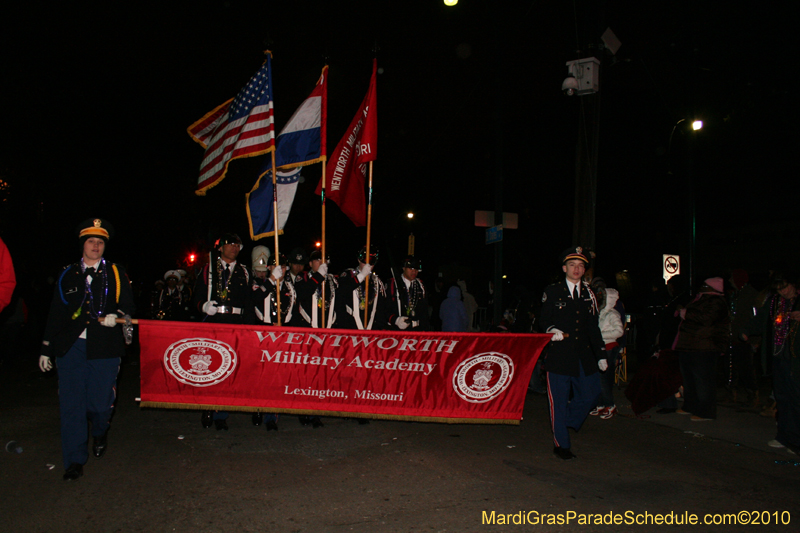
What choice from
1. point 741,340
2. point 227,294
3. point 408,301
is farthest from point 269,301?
point 741,340

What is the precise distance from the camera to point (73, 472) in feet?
16.2

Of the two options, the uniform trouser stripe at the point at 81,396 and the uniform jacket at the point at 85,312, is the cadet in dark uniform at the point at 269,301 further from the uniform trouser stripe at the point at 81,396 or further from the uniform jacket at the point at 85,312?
the uniform trouser stripe at the point at 81,396

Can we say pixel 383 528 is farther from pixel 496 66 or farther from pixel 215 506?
pixel 496 66

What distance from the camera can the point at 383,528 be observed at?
4000 mm

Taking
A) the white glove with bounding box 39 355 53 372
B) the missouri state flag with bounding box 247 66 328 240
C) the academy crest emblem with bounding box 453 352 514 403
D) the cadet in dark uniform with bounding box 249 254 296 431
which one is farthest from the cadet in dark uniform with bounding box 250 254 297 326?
the academy crest emblem with bounding box 453 352 514 403

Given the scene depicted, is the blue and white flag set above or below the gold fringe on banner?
above

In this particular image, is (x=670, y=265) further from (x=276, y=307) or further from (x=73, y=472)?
(x=73, y=472)

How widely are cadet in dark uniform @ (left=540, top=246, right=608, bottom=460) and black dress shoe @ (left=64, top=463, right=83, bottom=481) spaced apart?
4.39 metres

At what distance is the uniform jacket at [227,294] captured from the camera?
22.2 ft

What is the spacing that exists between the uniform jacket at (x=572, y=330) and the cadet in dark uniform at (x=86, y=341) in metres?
4.22

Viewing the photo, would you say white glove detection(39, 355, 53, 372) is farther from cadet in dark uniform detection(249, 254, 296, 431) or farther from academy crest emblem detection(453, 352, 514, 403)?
academy crest emblem detection(453, 352, 514, 403)

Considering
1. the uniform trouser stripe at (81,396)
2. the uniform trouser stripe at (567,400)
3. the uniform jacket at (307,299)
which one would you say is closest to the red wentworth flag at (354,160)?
the uniform jacket at (307,299)

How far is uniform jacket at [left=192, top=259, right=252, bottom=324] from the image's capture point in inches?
266

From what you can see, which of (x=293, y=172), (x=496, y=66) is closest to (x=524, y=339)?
(x=293, y=172)
